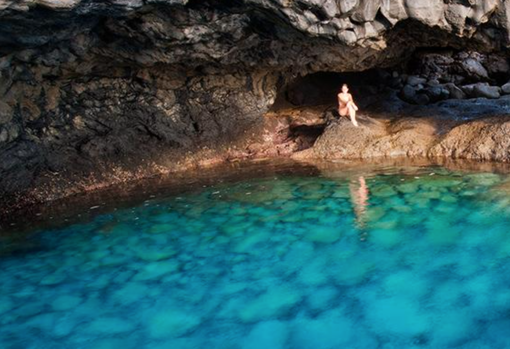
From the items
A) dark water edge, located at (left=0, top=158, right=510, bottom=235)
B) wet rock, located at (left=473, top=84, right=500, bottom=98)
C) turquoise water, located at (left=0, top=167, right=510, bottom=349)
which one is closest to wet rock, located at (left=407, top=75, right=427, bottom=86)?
wet rock, located at (left=473, top=84, right=500, bottom=98)

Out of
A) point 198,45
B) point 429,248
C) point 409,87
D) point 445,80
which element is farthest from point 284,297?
point 445,80

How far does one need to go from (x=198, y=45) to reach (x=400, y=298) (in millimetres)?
6001

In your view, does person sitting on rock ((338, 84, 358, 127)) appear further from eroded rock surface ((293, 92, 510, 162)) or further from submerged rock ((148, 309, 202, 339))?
submerged rock ((148, 309, 202, 339))

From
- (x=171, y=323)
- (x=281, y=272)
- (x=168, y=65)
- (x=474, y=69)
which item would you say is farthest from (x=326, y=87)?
(x=171, y=323)

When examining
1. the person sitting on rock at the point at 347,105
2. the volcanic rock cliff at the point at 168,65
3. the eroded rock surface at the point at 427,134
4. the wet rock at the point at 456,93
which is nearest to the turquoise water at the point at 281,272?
the eroded rock surface at the point at 427,134

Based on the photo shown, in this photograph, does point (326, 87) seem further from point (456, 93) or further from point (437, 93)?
point (456, 93)

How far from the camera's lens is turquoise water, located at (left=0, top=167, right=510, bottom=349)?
4.26 meters

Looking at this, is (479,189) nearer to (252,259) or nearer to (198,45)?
(252,259)

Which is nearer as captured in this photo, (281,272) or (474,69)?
(281,272)

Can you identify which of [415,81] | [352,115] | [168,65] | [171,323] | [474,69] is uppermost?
[168,65]

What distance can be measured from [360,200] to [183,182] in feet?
12.9

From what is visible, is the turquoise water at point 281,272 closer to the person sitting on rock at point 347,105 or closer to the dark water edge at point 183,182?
the dark water edge at point 183,182

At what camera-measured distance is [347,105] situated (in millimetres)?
10867

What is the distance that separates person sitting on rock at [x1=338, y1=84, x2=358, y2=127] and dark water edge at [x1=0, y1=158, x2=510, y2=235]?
142 centimetres
